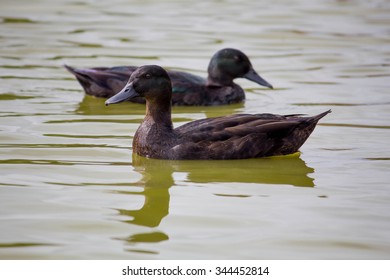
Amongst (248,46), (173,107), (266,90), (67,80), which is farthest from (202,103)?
(248,46)

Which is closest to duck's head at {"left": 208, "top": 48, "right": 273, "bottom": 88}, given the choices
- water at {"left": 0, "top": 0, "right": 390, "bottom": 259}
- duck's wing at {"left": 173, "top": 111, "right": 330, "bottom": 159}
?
water at {"left": 0, "top": 0, "right": 390, "bottom": 259}

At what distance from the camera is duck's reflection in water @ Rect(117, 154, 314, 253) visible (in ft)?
28.1

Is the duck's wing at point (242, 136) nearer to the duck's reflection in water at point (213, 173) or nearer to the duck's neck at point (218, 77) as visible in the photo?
the duck's reflection in water at point (213, 173)

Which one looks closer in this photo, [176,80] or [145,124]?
[145,124]

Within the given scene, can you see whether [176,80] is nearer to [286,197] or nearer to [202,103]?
[202,103]

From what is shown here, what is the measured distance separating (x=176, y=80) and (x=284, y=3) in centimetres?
971

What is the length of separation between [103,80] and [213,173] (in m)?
4.36

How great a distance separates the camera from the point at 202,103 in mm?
Answer: 13133

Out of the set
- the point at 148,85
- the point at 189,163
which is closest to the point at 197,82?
the point at 148,85

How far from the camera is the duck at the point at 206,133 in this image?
9.68m

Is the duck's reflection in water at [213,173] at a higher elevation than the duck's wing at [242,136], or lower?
lower

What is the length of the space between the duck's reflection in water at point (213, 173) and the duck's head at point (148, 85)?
649 mm

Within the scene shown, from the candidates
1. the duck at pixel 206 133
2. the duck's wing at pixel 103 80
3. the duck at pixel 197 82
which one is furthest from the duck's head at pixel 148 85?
the duck's wing at pixel 103 80
